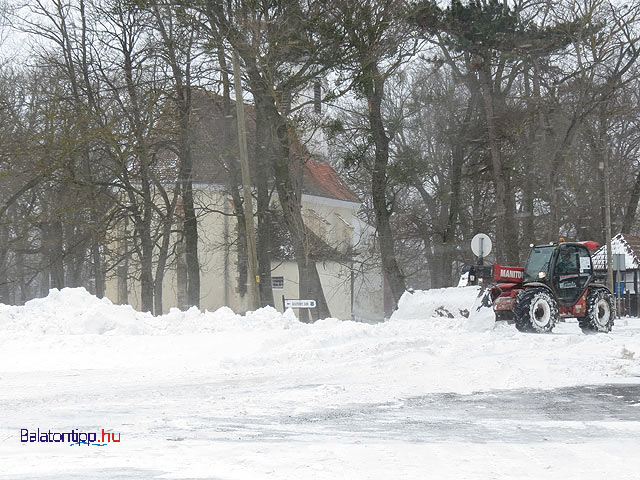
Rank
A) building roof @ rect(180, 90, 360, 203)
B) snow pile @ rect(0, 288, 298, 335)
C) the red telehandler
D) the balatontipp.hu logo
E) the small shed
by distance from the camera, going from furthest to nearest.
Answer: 1. the small shed
2. building roof @ rect(180, 90, 360, 203)
3. the red telehandler
4. snow pile @ rect(0, 288, 298, 335)
5. the balatontipp.hu logo

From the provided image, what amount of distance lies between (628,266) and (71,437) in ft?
126

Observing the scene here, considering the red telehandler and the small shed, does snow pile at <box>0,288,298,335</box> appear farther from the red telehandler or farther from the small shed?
the small shed

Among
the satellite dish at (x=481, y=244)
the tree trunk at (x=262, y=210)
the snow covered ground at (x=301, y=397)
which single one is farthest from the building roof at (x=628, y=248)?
the snow covered ground at (x=301, y=397)

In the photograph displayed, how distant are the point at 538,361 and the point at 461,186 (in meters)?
26.5

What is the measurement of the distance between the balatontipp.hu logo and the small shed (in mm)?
34882

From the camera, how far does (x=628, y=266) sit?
41.8m

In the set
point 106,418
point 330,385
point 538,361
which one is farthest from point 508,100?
point 106,418

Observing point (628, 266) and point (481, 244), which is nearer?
point (481, 244)

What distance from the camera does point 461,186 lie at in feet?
128

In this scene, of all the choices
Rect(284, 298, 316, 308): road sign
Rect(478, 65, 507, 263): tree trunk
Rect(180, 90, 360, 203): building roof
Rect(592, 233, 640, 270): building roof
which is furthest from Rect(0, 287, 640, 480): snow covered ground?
Rect(592, 233, 640, 270): building roof

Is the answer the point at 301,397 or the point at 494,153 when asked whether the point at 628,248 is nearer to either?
the point at 494,153

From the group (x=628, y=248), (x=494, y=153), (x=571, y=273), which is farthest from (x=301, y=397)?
(x=628, y=248)

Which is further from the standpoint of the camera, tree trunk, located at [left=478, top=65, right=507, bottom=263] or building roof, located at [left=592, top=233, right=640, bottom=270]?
building roof, located at [left=592, top=233, right=640, bottom=270]

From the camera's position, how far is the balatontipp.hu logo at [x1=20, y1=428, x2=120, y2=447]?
7.01 m
